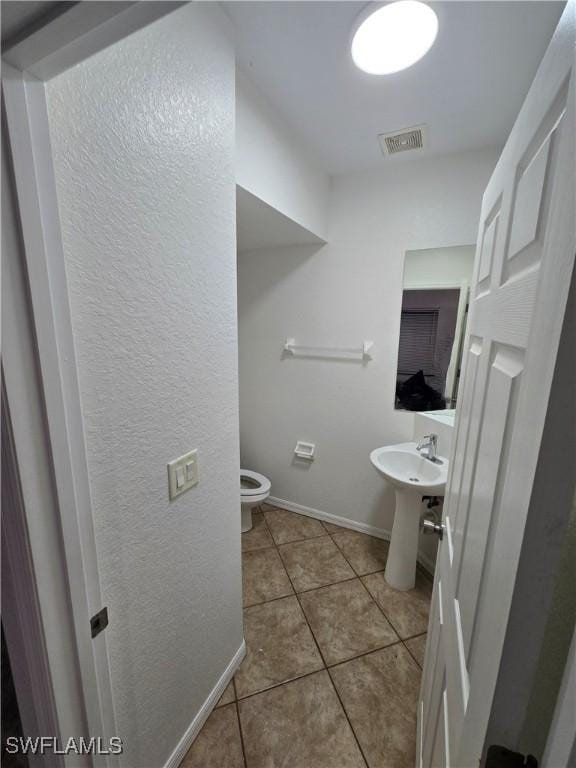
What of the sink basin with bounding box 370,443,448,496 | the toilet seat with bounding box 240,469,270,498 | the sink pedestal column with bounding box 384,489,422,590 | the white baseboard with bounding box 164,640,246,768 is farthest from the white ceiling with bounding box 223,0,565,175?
the white baseboard with bounding box 164,640,246,768

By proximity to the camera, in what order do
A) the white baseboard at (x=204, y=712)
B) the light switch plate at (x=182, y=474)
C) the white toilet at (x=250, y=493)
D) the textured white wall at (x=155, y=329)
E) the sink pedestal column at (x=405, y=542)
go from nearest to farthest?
1. the textured white wall at (x=155, y=329)
2. the light switch plate at (x=182, y=474)
3. the white baseboard at (x=204, y=712)
4. the sink pedestal column at (x=405, y=542)
5. the white toilet at (x=250, y=493)

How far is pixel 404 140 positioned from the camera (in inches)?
62.1

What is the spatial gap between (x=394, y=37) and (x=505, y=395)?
133 centimetres

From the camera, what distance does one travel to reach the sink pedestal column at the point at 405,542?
1722mm

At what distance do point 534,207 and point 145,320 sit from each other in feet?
2.63

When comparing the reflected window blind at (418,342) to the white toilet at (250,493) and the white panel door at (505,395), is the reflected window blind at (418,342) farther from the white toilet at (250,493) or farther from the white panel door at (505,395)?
the white toilet at (250,493)

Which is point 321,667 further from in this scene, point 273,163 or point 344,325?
point 273,163

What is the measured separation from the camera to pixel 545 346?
34 cm

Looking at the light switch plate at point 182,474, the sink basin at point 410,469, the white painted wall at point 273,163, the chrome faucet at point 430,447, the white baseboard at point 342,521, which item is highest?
the white painted wall at point 273,163

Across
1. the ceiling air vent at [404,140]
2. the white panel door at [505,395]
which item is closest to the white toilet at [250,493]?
the white panel door at [505,395]

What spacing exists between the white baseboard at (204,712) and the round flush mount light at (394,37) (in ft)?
8.01

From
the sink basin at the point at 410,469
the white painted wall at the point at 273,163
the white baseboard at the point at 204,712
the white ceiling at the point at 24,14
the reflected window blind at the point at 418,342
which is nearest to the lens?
the white ceiling at the point at 24,14

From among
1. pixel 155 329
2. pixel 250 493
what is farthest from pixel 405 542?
pixel 155 329

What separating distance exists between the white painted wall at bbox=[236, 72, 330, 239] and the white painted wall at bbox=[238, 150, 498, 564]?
0.31 metres
